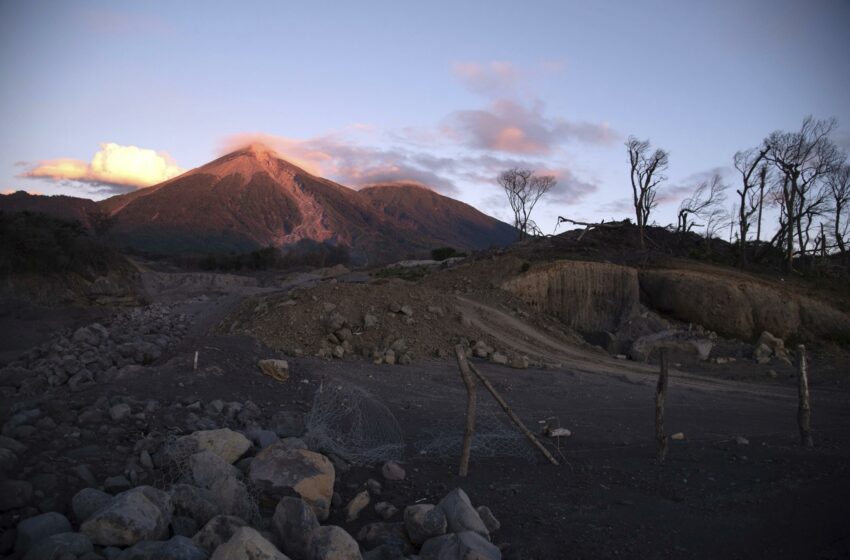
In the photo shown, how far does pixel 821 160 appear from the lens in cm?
3147

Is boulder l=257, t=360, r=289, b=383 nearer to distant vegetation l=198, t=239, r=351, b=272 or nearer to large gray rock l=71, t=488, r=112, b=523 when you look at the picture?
large gray rock l=71, t=488, r=112, b=523

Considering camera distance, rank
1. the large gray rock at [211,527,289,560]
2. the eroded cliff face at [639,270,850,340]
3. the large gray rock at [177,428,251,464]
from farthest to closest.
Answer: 1. the eroded cliff face at [639,270,850,340]
2. the large gray rock at [177,428,251,464]
3. the large gray rock at [211,527,289,560]

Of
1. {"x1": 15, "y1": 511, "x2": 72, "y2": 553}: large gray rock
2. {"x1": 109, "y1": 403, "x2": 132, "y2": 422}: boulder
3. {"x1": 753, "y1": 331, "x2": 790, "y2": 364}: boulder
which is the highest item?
{"x1": 753, "y1": 331, "x2": 790, "y2": 364}: boulder

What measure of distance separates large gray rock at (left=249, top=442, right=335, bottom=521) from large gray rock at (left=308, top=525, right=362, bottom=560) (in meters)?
1.12

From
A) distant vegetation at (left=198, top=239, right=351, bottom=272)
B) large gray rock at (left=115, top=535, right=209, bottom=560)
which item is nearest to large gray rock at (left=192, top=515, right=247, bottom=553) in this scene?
large gray rock at (left=115, top=535, right=209, bottom=560)

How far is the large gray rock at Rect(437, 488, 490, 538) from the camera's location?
211 inches

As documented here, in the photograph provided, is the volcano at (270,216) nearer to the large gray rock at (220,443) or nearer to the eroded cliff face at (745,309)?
the eroded cliff face at (745,309)

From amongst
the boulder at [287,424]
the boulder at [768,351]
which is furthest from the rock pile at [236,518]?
the boulder at [768,351]

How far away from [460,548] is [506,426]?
4577 mm

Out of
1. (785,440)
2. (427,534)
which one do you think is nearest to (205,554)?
(427,534)

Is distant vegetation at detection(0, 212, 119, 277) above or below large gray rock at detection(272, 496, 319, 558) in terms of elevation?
above

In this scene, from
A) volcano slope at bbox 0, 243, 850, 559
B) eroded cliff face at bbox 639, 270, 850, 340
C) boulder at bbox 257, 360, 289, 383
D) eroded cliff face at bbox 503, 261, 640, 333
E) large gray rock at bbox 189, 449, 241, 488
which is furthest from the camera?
eroded cliff face at bbox 639, 270, 850, 340

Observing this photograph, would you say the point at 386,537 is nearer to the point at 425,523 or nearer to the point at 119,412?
the point at 425,523

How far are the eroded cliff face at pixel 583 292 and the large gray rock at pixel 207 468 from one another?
17065 mm
